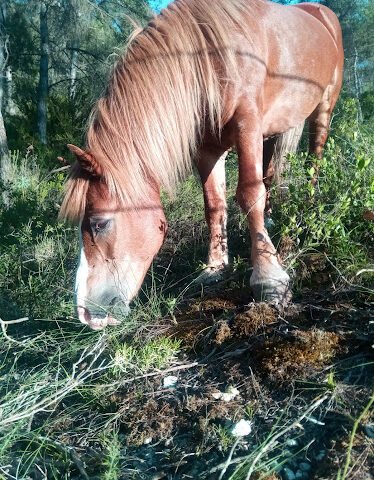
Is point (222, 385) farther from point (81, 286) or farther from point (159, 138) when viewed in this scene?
point (159, 138)

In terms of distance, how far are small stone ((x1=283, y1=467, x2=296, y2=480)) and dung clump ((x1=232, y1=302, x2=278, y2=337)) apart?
696mm

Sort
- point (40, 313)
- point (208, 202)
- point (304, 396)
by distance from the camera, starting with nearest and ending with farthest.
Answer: point (304, 396), point (40, 313), point (208, 202)

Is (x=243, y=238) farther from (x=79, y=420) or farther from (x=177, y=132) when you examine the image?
(x=79, y=420)

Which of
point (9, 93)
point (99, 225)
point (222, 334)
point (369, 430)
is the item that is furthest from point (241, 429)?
point (9, 93)

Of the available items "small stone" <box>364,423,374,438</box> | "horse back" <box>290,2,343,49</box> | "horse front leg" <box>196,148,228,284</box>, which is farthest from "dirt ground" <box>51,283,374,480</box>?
"horse back" <box>290,2,343,49</box>

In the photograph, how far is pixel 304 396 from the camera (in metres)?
1.36

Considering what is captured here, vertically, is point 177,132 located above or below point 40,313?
above

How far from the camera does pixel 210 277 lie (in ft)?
8.63

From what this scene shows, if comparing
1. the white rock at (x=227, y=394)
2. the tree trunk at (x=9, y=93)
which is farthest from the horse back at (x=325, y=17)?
the tree trunk at (x=9, y=93)

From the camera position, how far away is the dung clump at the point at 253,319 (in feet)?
5.82

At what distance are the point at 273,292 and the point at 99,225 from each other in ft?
3.35

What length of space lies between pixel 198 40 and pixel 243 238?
62.9 inches

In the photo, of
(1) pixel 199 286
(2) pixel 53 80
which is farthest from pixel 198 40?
(2) pixel 53 80

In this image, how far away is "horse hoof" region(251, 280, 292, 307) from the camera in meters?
1.97
